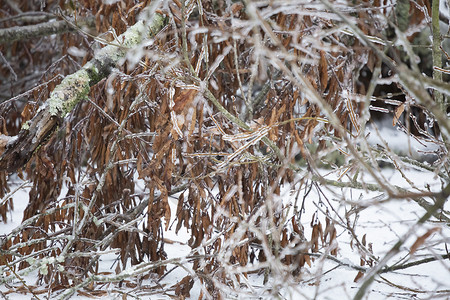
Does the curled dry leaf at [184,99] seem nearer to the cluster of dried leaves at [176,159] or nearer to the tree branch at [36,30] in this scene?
the cluster of dried leaves at [176,159]

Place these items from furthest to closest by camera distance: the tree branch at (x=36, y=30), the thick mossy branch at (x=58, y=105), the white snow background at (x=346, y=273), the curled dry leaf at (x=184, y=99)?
the tree branch at (x=36, y=30) → the thick mossy branch at (x=58, y=105) → the white snow background at (x=346, y=273) → the curled dry leaf at (x=184, y=99)

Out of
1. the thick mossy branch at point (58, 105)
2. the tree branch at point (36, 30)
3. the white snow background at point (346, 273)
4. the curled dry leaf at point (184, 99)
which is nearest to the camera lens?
the curled dry leaf at point (184, 99)

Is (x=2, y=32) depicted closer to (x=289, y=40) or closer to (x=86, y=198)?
(x=86, y=198)

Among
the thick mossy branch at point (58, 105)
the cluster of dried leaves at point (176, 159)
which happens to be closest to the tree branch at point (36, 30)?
the cluster of dried leaves at point (176, 159)

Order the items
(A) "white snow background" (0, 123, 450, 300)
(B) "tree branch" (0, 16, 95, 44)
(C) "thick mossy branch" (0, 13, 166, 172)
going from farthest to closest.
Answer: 1. (B) "tree branch" (0, 16, 95, 44)
2. (C) "thick mossy branch" (0, 13, 166, 172)
3. (A) "white snow background" (0, 123, 450, 300)

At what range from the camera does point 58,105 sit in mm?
1708

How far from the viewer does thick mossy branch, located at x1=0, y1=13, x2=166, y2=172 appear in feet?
5.41

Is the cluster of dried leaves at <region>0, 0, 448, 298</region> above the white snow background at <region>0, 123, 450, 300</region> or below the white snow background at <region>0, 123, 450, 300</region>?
above

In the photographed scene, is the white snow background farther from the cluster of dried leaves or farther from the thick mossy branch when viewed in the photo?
the thick mossy branch

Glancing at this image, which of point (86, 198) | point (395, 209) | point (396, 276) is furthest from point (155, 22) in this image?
point (395, 209)

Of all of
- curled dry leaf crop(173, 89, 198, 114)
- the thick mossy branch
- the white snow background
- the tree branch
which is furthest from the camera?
the tree branch

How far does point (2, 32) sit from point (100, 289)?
152 centimetres

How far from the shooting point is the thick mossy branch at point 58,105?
65.0 inches

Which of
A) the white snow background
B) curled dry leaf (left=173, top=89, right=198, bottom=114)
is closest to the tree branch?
→ the white snow background
